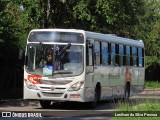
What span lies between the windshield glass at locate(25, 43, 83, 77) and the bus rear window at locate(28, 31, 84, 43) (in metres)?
0.21

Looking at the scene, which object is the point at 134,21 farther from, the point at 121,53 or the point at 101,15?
A: the point at 121,53

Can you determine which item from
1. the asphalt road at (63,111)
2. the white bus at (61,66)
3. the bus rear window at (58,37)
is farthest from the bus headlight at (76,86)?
the bus rear window at (58,37)

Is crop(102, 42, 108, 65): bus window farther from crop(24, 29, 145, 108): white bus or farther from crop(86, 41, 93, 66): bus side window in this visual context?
crop(86, 41, 93, 66): bus side window

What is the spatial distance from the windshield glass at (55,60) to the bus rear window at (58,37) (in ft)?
0.70

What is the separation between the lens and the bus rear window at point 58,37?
2091 centimetres

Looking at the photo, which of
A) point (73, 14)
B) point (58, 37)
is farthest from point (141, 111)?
point (73, 14)

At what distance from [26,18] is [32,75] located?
37.9 ft

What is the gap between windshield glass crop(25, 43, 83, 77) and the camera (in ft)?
67.3

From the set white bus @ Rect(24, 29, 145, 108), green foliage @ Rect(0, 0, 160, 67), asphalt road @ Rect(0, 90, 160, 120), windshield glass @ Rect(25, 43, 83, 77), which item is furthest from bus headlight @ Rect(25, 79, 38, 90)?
green foliage @ Rect(0, 0, 160, 67)

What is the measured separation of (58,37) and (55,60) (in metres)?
0.98

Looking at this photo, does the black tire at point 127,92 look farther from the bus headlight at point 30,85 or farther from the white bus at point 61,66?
the bus headlight at point 30,85

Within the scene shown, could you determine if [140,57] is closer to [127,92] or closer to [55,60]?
[127,92]

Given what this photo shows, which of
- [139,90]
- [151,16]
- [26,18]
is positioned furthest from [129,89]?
[151,16]

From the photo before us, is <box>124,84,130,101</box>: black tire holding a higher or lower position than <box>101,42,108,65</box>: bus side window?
lower
